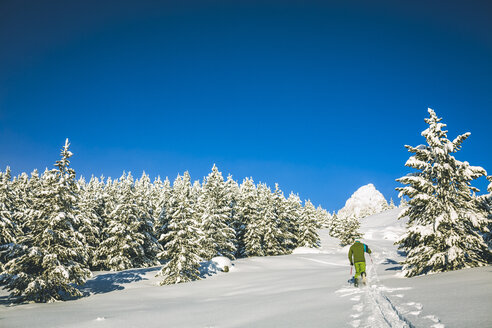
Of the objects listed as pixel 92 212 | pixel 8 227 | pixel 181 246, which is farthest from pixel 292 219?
pixel 8 227

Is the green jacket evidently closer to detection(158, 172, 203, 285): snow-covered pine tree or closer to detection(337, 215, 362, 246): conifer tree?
detection(158, 172, 203, 285): snow-covered pine tree

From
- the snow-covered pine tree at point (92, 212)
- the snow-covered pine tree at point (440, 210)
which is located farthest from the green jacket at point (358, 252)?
the snow-covered pine tree at point (92, 212)

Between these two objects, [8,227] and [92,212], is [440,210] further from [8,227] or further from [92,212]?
[92,212]

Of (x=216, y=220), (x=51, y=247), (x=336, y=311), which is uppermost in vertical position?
(x=216, y=220)

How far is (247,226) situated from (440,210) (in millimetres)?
32171

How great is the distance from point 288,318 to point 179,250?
60.2 feet

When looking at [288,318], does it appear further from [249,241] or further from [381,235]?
[381,235]

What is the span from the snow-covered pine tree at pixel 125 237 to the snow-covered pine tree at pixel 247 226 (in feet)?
45.4

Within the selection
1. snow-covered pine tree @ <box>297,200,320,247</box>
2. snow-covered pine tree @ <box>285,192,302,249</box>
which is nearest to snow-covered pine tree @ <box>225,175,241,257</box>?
snow-covered pine tree @ <box>285,192,302,249</box>

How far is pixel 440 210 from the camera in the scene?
14.6 meters

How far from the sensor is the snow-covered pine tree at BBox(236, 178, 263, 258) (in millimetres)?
44094

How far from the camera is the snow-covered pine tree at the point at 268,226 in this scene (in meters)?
46.0

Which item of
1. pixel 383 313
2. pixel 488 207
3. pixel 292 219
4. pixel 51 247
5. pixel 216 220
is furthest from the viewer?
pixel 292 219

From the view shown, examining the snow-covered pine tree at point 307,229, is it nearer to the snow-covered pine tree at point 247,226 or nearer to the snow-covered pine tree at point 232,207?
the snow-covered pine tree at point 247,226
